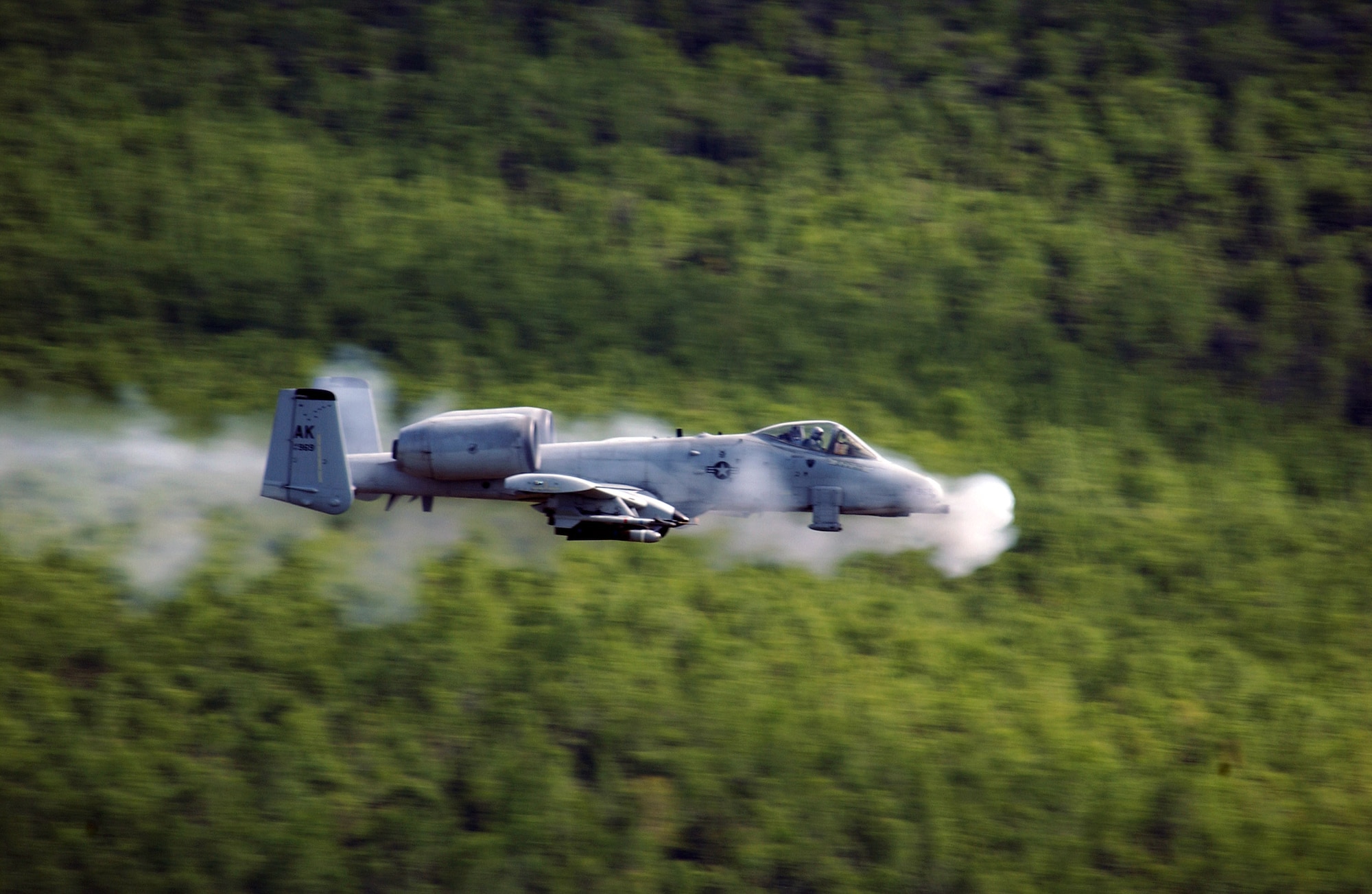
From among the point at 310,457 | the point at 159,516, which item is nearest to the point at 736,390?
the point at 159,516

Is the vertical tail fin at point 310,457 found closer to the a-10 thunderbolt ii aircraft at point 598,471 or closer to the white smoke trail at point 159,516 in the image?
the a-10 thunderbolt ii aircraft at point 598,471

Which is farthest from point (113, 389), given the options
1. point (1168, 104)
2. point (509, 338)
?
Result: point (1168, 104)

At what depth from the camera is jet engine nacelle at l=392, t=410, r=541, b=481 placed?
21547mm

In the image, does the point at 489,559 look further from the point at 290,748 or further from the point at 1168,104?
the point at 1168,104

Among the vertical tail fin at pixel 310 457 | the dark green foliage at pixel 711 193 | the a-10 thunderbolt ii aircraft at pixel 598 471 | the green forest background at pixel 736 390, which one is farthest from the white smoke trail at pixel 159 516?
the a-10 thunderbolt ii aircraft at pixel 598 471

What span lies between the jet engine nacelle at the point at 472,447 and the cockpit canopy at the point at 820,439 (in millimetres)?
4230

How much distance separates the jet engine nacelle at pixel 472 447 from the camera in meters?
21.5

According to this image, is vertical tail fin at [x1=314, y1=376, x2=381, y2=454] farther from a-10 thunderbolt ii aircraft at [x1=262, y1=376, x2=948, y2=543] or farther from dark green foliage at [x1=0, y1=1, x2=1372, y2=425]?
dark green foliage at [x1=0, y1=1, x2=1372, y2=425]

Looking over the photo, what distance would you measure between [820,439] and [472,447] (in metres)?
6.18

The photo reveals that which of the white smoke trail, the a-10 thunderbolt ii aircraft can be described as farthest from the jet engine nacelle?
the white smoke trail

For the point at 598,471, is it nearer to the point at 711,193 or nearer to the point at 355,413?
the point at 355,413

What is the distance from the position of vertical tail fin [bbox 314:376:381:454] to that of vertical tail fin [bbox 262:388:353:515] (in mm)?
1671

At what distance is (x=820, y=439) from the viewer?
904 inches

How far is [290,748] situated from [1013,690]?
19.5 metres
